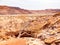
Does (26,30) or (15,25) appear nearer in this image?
(26,30)

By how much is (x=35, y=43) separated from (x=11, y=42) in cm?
156

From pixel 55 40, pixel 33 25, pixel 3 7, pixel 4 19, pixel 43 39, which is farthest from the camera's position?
pixel 3 7

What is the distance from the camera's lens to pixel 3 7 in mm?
32906

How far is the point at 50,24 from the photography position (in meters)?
11.2

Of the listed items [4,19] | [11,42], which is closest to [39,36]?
[11,42]

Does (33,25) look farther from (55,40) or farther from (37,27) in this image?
(55,40)

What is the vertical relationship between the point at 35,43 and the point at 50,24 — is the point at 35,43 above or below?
below

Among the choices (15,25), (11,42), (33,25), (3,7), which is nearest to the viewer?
(11,42)

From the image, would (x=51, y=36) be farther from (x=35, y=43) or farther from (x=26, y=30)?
(x=26, y=30)

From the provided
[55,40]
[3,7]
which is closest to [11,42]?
[55,40]

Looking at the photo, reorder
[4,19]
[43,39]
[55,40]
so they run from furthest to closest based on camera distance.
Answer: [4,19] < [43,39] < [55,40]

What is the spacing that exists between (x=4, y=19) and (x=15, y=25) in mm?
1850

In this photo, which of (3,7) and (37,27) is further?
(3,7)

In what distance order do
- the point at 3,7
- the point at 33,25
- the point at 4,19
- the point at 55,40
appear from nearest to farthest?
the point at 55,40
the point at 33,25
the point at 4,19
the point at 3,7
